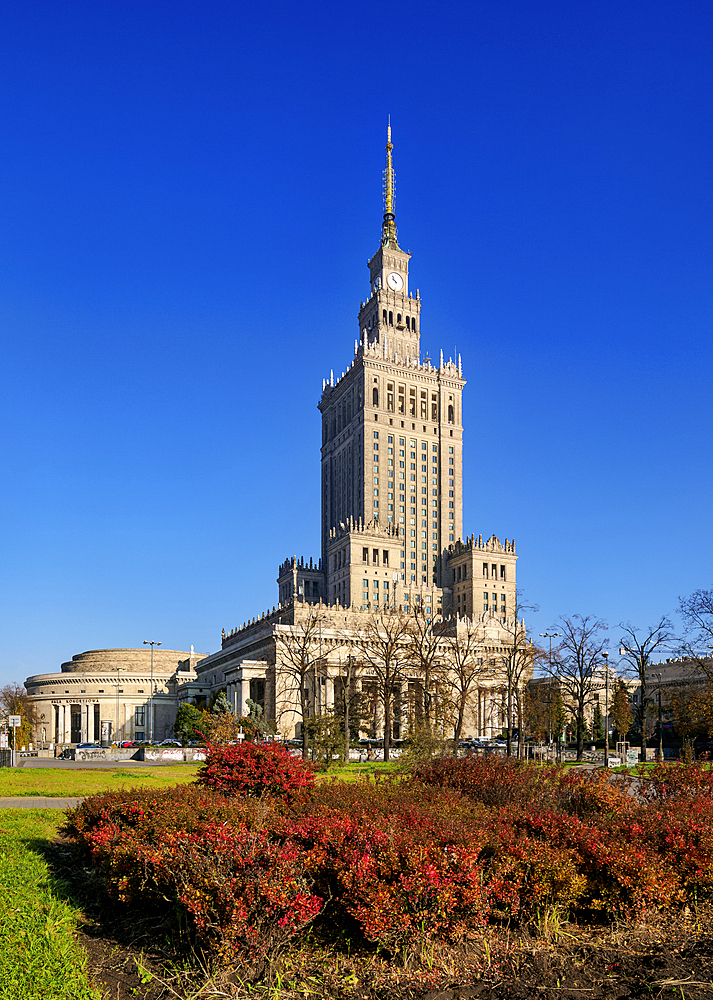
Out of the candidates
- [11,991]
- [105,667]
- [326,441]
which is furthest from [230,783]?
[326,441]

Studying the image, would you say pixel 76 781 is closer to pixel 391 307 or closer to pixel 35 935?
pixel 35 935

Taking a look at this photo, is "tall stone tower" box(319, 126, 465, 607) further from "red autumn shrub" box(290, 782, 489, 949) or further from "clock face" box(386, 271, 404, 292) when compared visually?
"red autumn shrub" box(290, 782, 489, 949)

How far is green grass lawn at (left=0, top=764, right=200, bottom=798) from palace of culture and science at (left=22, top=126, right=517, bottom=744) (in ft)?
214

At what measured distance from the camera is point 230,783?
52.0ft

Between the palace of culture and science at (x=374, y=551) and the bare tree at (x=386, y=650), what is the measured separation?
16.0 ft

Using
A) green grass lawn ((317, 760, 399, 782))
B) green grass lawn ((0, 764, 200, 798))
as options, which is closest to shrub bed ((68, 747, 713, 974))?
green grass lawn ((317, 760, 399, 782))

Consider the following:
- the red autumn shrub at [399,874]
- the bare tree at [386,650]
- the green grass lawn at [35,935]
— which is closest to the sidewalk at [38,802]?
the green grass lawn at [35,935]

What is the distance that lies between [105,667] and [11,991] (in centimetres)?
13412

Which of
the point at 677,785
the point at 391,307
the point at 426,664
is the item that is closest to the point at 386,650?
the point at 426,664

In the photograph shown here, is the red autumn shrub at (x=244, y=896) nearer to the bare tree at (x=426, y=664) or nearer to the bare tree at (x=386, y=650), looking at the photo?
the bare tree at (x=426, y=664)

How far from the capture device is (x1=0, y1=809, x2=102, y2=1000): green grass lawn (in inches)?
319

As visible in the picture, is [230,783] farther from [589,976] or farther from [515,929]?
[589,976]

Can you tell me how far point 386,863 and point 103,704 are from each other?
12418cm

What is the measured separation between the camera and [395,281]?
162750mm
